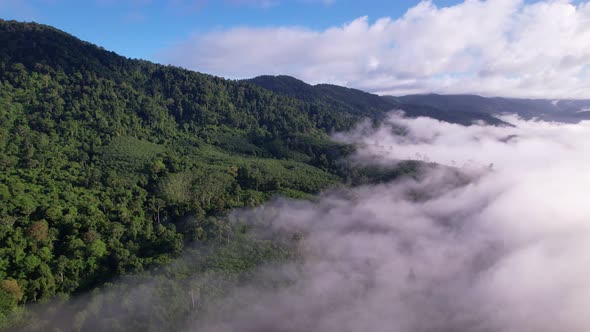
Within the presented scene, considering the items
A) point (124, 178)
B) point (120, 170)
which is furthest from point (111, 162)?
point (124, 178)

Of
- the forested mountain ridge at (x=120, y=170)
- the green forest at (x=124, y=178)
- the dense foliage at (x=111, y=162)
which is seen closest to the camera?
the green forest at (x=124, y=178)

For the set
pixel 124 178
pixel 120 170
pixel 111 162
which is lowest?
pixel 124 178

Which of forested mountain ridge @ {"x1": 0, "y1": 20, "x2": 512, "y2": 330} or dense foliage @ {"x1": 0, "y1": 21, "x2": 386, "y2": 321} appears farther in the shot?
dense foliage @ {"x1": 0, "y1": 21, "x2": 386, "y2": 321}

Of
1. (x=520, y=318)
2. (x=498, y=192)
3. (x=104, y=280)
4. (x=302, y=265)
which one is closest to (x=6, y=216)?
(x=104, y=280)

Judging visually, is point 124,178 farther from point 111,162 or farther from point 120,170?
point 111,162

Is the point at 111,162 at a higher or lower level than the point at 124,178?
higher

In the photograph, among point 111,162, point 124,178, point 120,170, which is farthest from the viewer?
point 111,162

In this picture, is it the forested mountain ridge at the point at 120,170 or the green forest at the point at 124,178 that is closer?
the green forest at the point at 124,178

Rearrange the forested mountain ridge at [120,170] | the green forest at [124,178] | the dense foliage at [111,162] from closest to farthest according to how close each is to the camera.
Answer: the green forest at [124,178], the forested mountain ridge at [120,170], the dense foliage at [111,162]
